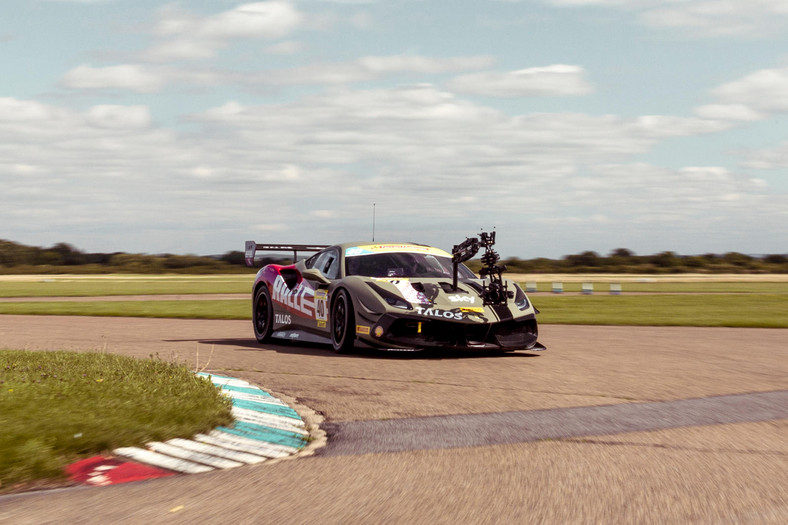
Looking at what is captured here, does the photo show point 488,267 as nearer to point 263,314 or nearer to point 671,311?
point 263,314

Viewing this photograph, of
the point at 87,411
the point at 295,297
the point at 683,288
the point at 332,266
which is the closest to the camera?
the point at 87,411

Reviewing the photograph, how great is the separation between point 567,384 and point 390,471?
156 inches

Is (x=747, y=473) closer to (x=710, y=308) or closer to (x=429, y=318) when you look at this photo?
(x=429, y=318)

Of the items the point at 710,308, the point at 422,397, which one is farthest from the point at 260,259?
the point at 710,308

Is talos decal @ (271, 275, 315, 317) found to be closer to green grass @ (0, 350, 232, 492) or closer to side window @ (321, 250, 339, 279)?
side window @ (321, 250, 339, 279)

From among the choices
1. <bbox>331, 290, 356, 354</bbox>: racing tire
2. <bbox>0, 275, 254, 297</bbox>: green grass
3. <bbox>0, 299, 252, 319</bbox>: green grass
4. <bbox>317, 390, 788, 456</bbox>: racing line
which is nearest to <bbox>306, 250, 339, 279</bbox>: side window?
<bbox>331, 290, 356, 354</bbox>: racing tire

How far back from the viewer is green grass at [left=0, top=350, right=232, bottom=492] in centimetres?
465

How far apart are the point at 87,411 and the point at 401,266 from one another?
6496 mm

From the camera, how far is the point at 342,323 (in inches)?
441

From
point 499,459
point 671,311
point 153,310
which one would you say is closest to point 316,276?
point 499,459

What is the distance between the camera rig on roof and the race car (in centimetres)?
1

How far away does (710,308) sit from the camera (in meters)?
24.8

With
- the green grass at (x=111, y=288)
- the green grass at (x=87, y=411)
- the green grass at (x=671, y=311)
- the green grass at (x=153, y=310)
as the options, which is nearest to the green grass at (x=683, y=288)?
the green grass at (x=671, y=311)

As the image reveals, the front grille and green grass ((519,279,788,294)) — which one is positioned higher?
the front grille
